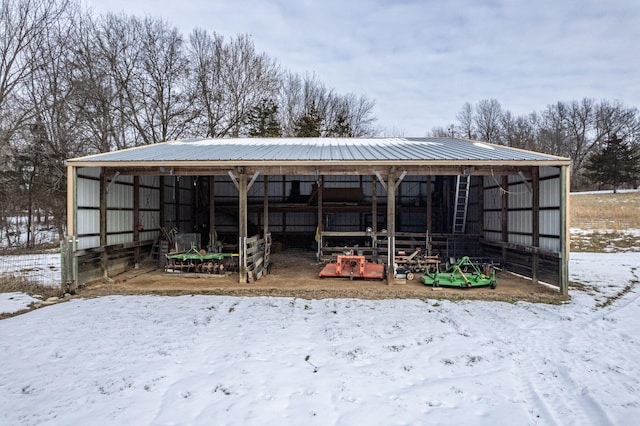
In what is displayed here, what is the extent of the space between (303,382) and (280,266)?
8097 millimetres

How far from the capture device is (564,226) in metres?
8.10

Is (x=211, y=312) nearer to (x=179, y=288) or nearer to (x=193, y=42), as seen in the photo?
(x=179, y=288)

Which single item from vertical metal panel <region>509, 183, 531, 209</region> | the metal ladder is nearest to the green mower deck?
vertical metal panel <region>509, 183, 531, 209</region>

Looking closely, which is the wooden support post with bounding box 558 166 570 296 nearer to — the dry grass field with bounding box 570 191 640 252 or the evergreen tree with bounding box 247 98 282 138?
the dry grass field with bounding box 570 191 640 252

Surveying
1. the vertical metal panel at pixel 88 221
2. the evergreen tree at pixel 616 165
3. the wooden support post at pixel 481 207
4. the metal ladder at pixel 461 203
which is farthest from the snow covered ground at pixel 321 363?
the evergreen tree at pixel 616 165

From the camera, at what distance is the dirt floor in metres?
8.25

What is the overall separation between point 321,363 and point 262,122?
21.7 m

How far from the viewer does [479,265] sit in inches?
399

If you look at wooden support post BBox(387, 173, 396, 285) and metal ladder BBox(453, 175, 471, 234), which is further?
metal ladder BBox(453, 175, 471, 234)

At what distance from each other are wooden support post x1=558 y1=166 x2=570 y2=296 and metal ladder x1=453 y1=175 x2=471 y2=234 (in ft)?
13.2

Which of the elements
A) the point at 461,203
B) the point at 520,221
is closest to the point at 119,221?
the point at 461,203

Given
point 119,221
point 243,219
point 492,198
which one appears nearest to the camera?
point 243,219

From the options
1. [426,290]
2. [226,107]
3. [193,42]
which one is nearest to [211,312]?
[426,290]

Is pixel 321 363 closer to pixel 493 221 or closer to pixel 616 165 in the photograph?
pixel 493 221
